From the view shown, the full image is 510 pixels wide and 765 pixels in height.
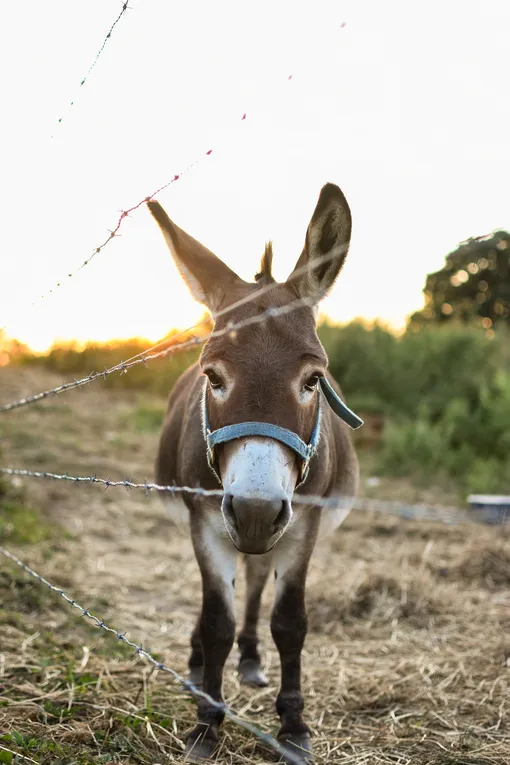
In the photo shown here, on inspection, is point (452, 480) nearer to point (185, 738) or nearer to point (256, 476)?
point (185, 738)

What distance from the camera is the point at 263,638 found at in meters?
4.42

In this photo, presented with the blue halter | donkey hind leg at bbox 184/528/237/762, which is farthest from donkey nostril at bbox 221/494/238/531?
donkey hind leg at bbox 184/528/237/762

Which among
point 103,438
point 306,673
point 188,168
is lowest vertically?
point 306,673

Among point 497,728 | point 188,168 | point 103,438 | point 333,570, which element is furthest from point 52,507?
point 188,168

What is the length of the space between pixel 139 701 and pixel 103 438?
8081 mm

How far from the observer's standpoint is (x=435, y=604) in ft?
15.7

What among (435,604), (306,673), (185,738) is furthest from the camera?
(435,604)

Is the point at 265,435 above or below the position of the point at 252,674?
above

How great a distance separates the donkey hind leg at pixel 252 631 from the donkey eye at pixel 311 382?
53.9 inches

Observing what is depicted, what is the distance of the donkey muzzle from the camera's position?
2.06 m

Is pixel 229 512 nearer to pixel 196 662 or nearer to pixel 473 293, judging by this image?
pixel 196 662

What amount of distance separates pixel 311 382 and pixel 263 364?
22 centimetres

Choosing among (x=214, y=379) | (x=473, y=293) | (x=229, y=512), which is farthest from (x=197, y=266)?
(x=473, y=293)

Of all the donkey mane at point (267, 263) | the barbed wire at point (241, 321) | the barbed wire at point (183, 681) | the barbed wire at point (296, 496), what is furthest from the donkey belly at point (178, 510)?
the donkey mane at point (267, 263)
